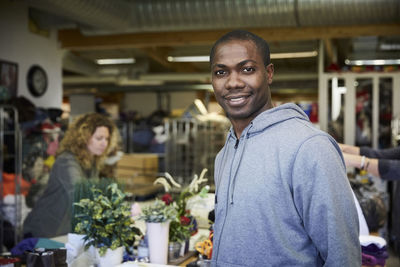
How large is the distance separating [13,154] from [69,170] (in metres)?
2.12

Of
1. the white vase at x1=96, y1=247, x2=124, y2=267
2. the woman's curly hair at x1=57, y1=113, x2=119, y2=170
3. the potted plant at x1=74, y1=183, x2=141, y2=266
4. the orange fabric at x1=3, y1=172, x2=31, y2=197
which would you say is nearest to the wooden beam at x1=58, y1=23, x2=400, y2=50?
the orange fabric at x1=3, y1=172, x2=31, y2=197

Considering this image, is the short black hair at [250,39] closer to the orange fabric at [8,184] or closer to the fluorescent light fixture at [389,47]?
the orange fabric at [8,184]

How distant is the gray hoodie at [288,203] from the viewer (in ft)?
3.98

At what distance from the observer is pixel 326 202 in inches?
47.3

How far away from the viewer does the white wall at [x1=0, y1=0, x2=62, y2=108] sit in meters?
6.12

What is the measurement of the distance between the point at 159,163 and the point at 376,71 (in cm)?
453

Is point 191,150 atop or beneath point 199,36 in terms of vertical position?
beneath

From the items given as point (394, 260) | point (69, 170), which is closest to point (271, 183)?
point (69, 170)

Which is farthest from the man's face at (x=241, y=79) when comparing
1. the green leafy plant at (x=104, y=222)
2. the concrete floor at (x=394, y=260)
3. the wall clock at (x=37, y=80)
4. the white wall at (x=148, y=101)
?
the white wall at (x=148, y=101)

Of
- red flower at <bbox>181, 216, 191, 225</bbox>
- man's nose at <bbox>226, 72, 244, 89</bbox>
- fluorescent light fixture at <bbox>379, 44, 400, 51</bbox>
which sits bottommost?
red flower at <bbox>181, 216, 191, 225</bbox>

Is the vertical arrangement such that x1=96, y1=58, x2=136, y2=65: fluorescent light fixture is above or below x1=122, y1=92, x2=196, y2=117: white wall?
above

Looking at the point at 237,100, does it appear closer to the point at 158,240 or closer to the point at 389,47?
the point at 158,240

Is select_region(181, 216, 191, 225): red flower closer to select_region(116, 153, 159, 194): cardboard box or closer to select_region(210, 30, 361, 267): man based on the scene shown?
select_region(210, 30, 361, 267): man

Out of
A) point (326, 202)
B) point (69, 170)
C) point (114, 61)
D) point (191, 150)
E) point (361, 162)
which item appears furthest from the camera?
point (114, 61)
